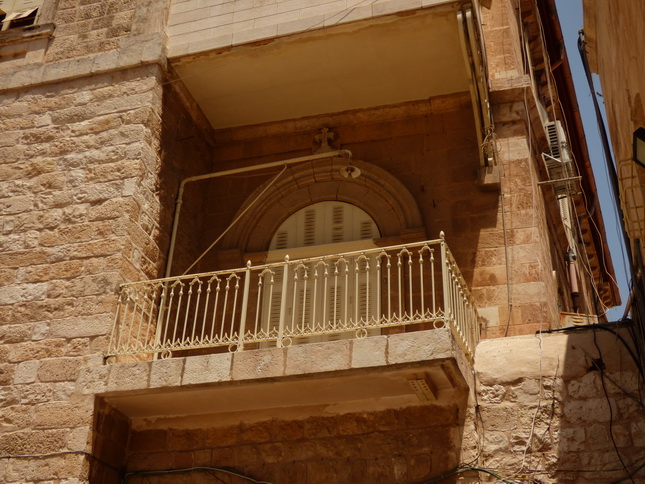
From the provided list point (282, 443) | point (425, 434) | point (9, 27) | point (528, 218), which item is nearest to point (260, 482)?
point (282, 443)

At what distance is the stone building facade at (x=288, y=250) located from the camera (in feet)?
24.4

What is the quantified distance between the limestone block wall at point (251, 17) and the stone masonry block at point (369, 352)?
12.5ft

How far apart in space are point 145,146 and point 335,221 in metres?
2.33

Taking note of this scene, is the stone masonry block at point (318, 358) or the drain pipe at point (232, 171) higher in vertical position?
the drain pipe at point (232, 171)

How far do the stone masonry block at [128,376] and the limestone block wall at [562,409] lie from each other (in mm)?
3031

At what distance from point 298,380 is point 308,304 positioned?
72.4 inches

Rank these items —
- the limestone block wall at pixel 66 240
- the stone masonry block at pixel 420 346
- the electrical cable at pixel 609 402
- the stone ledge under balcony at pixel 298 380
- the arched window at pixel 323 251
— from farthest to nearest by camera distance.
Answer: the arched window at pixel 323 251 → the limestone block wall at pixel 66 240 → the stone ledge under balcony at pixel 298 380 → the stone masonry block at pixel 420 346 → the electrical cable at pixel 609 402

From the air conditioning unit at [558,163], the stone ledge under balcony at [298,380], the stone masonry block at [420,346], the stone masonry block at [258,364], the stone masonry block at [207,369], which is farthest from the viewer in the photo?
the air conditioning unit at [558,163]

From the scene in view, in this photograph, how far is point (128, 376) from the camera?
25.5 ft

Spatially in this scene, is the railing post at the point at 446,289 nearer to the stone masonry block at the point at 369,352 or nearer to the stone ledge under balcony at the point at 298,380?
the stone ledge under balcony at the point at 298,380

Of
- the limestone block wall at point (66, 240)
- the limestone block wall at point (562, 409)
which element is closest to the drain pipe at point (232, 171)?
the limestone block wall at point (66, 240)

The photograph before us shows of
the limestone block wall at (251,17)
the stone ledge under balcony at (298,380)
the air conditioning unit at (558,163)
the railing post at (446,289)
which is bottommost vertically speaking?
the stone ledge under balcony at (298,380)

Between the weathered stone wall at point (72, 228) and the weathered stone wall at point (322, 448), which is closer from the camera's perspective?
the weathered stone wall at point (322, 448)

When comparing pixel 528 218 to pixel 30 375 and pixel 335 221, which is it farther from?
pixel 30 375
